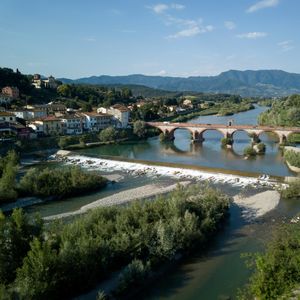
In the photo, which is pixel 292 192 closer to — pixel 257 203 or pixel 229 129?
pixel 257 203

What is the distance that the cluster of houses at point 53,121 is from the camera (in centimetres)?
5366

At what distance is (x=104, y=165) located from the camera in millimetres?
42938

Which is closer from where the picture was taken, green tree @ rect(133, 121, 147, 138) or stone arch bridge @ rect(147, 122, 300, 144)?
stone arch bridge @ rect(147, 122, 300, 144)

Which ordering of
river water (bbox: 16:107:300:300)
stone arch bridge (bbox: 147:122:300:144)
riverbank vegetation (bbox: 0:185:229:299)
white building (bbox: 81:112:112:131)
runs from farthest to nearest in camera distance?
white building (bbox: 81:112:112:131), stone arch bridge (bbox: 147:122:300:144), river water (bbox: 16:107:300:300), riverbank vegetation (bbox: 0:185:229:299)

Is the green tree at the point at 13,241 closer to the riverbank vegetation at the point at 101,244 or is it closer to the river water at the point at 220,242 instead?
the riverbank vegetation at the point at 101,244

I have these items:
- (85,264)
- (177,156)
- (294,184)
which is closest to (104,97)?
(177,156)

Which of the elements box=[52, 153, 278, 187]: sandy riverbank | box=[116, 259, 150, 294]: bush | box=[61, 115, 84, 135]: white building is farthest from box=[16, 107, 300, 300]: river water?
box=[61, 115, 84, 135]: white building

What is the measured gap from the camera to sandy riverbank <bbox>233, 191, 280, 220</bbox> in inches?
1020

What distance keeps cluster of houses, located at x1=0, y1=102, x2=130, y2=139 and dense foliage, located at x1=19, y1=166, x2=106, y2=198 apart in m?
23.3

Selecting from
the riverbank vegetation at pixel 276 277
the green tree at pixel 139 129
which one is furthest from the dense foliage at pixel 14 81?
the riverbank vegetation at pixel 276 277

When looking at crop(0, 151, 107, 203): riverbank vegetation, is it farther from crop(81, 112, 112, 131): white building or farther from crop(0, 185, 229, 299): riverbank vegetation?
crop(81, 112, 112, 131): white building

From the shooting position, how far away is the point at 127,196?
98.1ft

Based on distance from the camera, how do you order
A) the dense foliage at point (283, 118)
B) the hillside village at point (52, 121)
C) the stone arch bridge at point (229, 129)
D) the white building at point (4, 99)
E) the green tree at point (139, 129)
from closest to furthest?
1. the hillside village at point (52, 121)
2. the stone arch bridge at point (229, 129)
3. the green tree at point (139, 129)
4. the dense foliage at point (283, 118)
5. the white building at point (4, 99)

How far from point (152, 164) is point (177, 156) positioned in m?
9.14
